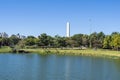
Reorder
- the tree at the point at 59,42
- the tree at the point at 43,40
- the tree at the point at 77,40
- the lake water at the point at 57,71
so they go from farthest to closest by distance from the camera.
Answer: the tree at the point at 77,40
the tree at the point at 59,42
the tree at the point at 43,40
the lake water at the point at 57,71

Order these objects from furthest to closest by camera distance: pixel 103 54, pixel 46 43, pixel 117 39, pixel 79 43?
pixel 79 43 → pixel 46 43 → pixel 117 39 → pixel 103 54

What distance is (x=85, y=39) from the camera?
155 metres

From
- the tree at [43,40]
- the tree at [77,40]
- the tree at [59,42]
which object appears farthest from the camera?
the tree at [77,40]

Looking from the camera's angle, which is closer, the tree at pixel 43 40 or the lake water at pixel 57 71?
the lake water at pixel 57 71

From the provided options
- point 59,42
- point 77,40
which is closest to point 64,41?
point 59,42

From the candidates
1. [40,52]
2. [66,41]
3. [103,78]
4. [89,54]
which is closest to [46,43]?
[66,41]

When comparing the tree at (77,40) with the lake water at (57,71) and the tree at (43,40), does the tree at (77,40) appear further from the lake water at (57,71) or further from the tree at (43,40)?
the lake water at (57,71)

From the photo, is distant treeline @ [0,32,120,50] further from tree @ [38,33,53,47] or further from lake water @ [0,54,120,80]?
lake water @ [0,54,120,80]

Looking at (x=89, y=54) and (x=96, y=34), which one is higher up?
(x=96, y=34)

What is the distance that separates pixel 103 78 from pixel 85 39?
11090 cm

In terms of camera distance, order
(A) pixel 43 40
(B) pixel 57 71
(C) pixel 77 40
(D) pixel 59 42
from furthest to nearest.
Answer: (C) pixel 77 40
(D) pixel 59 42
(A) pixel 43 40
(B) pixel 57 71

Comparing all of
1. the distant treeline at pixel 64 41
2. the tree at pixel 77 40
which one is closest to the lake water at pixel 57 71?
the distant treeline at pixel 64 41

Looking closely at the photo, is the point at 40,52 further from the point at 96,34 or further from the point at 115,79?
the point at 115,79

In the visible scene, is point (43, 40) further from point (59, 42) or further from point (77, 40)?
point (77, 40)
